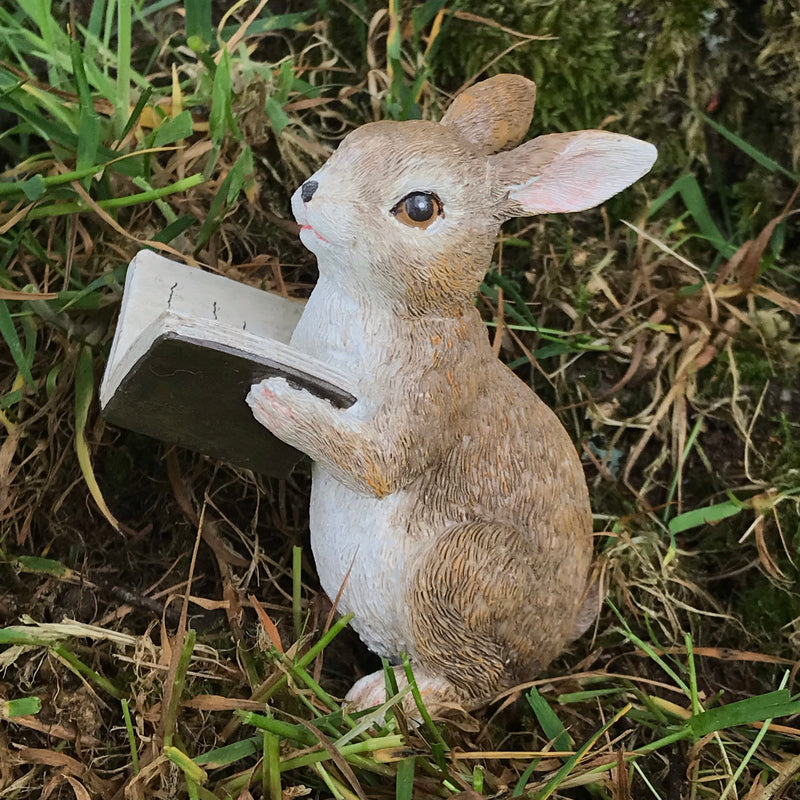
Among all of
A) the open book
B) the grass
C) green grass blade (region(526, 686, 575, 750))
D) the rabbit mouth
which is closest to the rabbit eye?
the rabbit mouth

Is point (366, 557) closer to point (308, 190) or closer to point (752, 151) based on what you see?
point (308, 190)

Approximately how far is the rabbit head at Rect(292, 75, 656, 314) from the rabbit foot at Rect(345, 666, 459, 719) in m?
0.66

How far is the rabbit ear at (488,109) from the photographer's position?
4.79 feet

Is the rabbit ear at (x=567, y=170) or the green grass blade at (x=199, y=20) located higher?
the green grass blade at (x=199, y=20)

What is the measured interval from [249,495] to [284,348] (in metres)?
0.56

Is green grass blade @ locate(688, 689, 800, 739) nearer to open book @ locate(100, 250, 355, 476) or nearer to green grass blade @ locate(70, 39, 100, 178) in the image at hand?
open book @ locate(100, 250, 355, 476)

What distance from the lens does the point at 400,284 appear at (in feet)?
4.39

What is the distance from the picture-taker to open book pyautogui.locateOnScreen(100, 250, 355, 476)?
1293mm

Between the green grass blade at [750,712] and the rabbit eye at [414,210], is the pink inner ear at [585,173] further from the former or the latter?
the green grass blade at [750,712]

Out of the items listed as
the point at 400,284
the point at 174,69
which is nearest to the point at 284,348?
the point at 400,284

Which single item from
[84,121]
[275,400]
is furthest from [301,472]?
[84,121]

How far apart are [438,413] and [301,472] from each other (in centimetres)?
53

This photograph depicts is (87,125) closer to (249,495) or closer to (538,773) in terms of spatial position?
(249,495)

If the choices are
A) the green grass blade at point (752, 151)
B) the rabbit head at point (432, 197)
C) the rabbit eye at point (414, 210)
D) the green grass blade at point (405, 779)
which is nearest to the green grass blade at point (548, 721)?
the green grass blade at point (405, 779)
